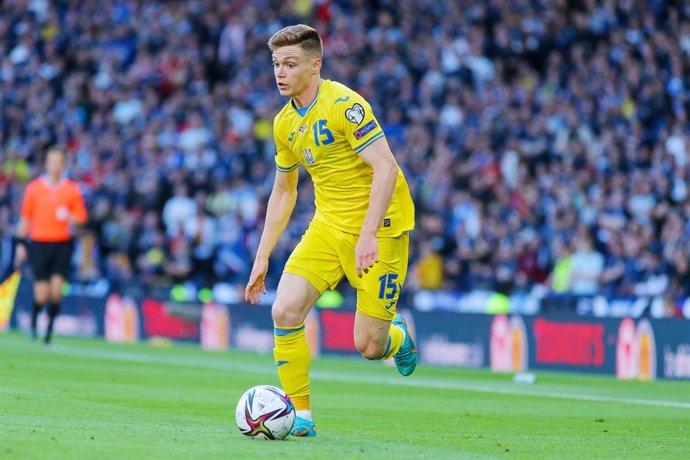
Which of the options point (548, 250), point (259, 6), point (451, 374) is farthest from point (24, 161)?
point (451, 374)

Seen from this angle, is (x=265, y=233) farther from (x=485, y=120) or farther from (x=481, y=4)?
(x=481, y=4)

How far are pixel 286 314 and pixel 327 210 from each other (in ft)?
2.77

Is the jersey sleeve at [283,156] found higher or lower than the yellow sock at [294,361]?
higher

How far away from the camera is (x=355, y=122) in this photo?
354 inches

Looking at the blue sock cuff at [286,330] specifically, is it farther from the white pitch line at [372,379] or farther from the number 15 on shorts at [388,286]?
the white pitch line at [372,379]

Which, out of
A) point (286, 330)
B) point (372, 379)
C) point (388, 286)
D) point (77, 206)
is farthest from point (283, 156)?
point (77, 206)

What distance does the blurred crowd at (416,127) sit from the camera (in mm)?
21594

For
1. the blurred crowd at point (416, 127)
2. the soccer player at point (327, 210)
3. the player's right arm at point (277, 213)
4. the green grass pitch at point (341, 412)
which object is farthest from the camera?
the blurred crowd at point (416, 127)

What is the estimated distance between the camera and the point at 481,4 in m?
27.7

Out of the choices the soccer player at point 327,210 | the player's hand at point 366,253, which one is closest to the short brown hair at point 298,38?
the soccer player at point 327,210

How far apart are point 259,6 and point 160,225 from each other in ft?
20.4

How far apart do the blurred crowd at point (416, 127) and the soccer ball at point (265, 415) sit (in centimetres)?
1098

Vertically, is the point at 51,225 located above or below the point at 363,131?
above

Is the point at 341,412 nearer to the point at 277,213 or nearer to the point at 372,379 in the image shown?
the point at 277,213
